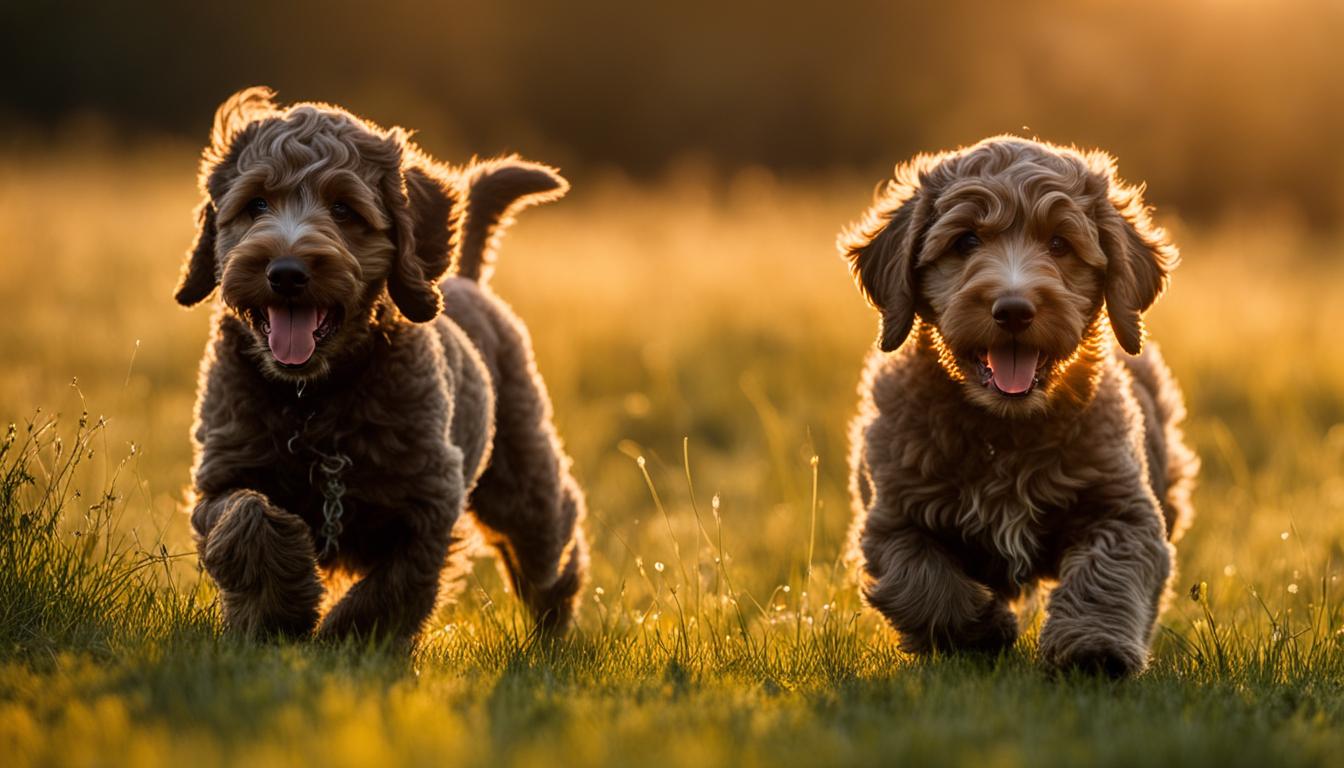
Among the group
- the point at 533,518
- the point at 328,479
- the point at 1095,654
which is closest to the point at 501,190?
the point at 533,518

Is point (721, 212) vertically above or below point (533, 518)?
above

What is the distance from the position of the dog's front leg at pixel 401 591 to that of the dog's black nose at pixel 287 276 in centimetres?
90

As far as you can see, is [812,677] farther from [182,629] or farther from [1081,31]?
[1081,31]

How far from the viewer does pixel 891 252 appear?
5664 mm

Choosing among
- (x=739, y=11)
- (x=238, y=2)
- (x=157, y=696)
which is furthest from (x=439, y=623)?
(x=238, y=2)

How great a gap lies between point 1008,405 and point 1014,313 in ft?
1.27

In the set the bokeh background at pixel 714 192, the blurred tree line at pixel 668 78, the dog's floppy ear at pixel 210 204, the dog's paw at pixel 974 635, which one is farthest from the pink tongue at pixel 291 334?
the blurred tree line at pixel 668 78

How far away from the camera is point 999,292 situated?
16.3 feet

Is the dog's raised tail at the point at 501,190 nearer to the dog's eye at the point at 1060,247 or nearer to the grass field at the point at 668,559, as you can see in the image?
the grass field at the point at 668,559

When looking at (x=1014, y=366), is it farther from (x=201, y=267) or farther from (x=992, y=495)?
(x=201, y=267)

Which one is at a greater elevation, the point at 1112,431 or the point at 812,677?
the point at 1112,431

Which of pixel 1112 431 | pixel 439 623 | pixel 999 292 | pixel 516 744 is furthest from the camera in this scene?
pixel 439 623

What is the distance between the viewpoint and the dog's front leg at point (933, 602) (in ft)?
17.0

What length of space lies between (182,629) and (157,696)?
3.01 ft
